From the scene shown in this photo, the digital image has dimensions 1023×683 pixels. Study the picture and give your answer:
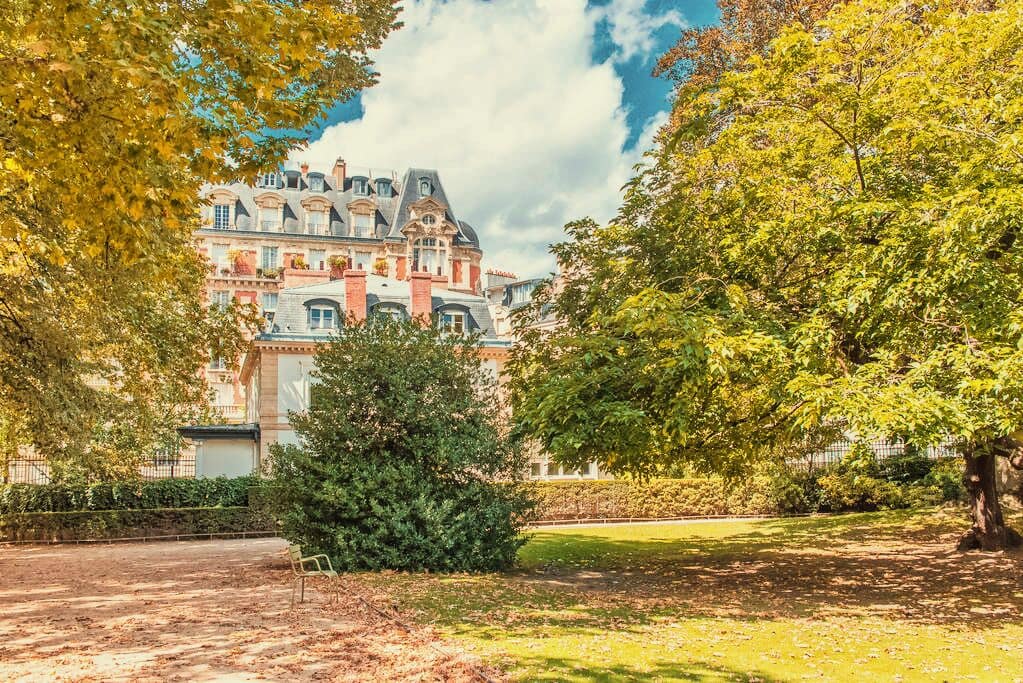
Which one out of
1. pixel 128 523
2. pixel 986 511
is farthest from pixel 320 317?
pixel 986 511

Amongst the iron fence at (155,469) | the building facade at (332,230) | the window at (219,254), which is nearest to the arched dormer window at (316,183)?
the building facade at (332,230)

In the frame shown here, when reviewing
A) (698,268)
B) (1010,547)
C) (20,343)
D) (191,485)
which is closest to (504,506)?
Result: (698,268)

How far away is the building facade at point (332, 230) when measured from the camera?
222 feet

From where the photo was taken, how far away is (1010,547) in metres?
16.8

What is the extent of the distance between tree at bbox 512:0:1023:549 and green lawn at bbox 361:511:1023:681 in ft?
7.61

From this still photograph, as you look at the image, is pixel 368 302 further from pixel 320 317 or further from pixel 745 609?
pixel 745 609

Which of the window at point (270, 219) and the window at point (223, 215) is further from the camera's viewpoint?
the window at point (270, 219)

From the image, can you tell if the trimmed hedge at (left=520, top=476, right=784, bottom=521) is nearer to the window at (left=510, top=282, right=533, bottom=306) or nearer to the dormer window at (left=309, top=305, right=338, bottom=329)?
the dormer window at (left=309, top=305, right=338, bottom=329)

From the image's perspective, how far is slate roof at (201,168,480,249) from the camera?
234 ft

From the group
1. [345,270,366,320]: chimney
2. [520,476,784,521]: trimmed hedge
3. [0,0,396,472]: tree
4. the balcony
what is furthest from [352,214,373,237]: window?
[0,0,396,472]: tree

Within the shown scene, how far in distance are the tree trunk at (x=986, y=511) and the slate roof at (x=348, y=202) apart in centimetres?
5865

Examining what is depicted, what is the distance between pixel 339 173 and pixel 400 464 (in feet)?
211

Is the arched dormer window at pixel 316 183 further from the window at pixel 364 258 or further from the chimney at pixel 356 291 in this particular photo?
the chimney at pixel 356 291

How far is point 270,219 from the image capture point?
70.8 m
